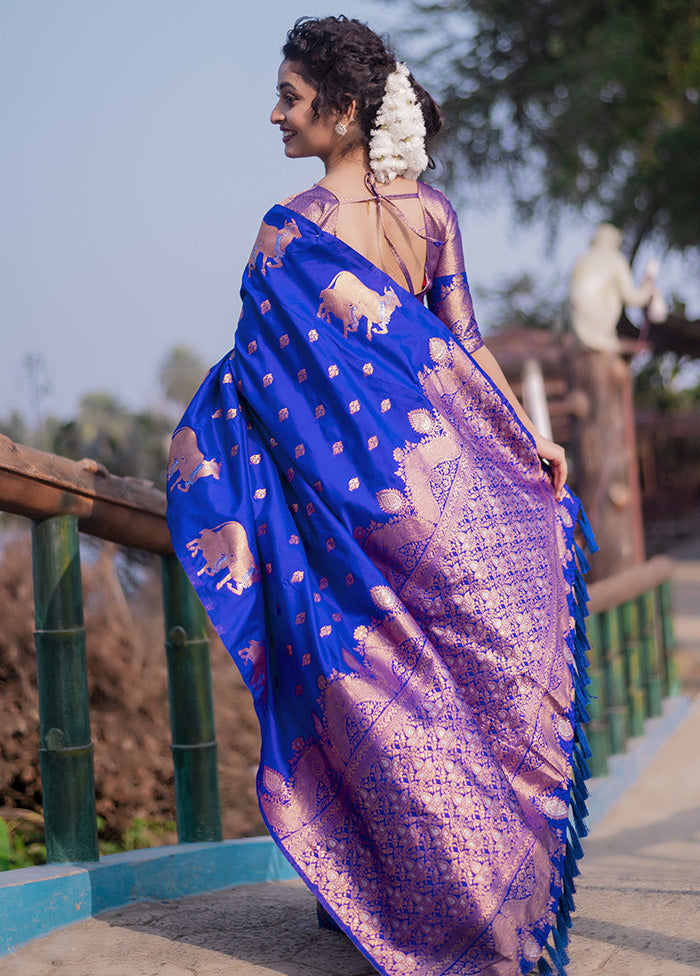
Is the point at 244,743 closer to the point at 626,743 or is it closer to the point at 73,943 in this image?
the point at 626,743

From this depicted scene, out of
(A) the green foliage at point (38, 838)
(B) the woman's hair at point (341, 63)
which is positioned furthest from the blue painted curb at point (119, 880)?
(B) the woman's hair at point (341, 63)

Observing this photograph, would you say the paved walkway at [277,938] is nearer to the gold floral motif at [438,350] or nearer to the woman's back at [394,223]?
the gold floral motif at [438,350]

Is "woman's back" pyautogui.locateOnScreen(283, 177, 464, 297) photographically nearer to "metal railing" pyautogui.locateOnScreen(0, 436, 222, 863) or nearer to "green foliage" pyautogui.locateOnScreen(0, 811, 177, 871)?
"metal railing" pyautogui.locateOnScreen(0, 436, 222, 863)

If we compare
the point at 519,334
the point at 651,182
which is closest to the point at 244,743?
the point at 519,334

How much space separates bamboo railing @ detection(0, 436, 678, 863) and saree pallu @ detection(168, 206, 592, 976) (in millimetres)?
289

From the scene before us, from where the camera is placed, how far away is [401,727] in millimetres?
1744

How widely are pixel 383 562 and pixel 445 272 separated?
2.07 ft

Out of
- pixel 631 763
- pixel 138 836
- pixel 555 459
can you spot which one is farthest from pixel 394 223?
pixel 631 763

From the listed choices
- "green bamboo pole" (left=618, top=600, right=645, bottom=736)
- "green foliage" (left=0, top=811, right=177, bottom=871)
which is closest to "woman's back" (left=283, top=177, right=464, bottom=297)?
"green foliage" (left=0, top=811, right=177, bottom=871)

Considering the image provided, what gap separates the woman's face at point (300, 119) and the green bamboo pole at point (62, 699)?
2.88 feet

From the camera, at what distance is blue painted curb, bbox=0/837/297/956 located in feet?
6.08

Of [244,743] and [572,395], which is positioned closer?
[244,743]

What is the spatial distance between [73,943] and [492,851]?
2.45ft

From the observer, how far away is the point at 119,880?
207 cm
